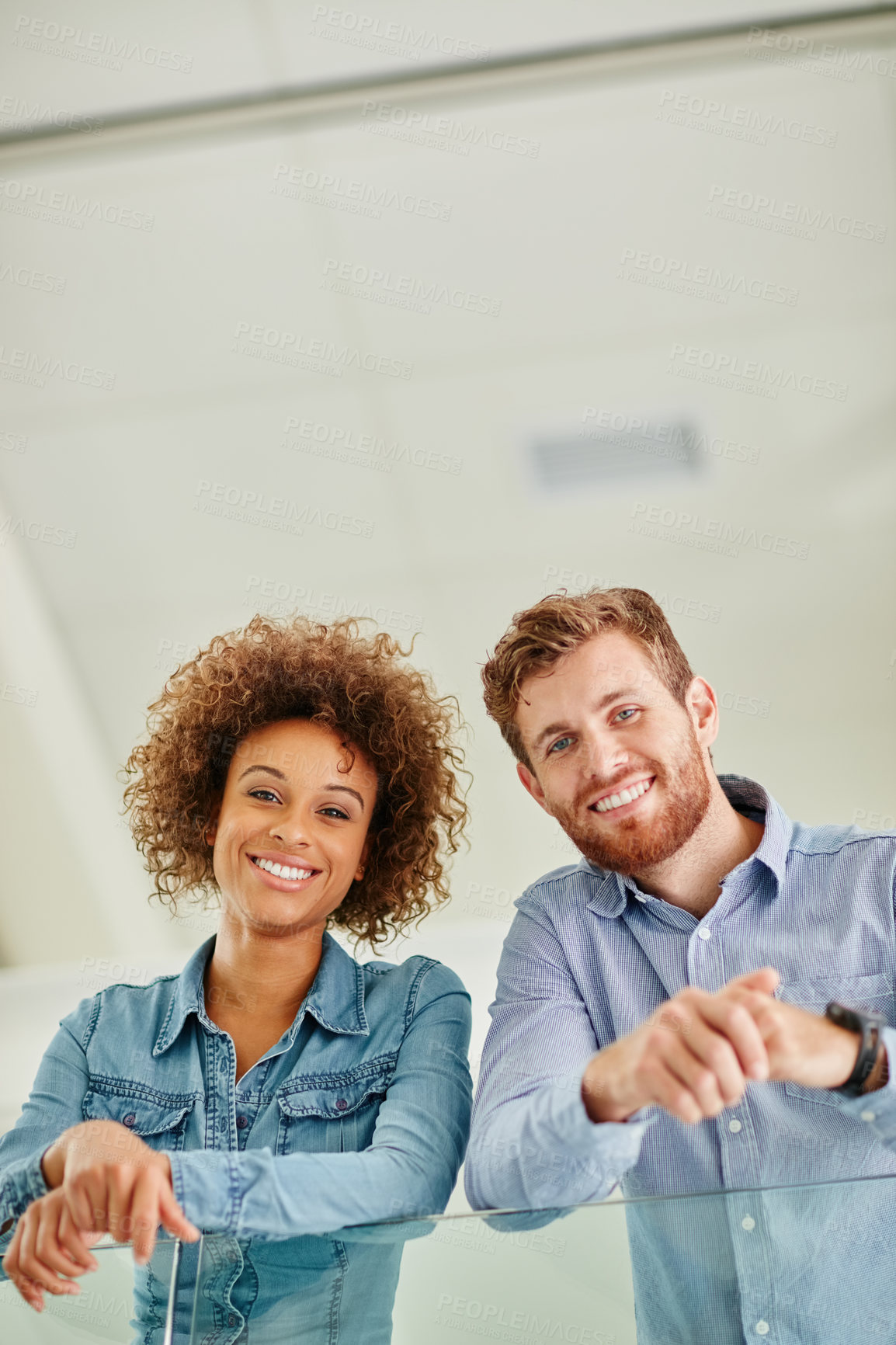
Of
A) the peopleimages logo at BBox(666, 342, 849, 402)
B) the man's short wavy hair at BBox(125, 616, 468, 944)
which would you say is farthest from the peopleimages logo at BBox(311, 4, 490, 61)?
the man's short wavy hair at BBox(125, 616, 468, 944)

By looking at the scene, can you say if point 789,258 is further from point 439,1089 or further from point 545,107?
point 439,1089

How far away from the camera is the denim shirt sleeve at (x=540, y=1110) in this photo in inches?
46.2

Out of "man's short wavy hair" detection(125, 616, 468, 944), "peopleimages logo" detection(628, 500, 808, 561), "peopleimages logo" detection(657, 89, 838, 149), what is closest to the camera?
"man's short wavy hair" detection(125, 616, 468, 944)

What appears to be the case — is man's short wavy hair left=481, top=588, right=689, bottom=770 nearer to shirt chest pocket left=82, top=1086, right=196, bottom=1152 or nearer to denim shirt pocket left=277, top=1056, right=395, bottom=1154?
denim shirt pocket left=277, top=1056, right=395, bottom=1154

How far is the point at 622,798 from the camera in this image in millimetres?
1566

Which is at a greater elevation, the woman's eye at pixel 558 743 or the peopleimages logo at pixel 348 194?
the peopleimages logo at pixel 348 194

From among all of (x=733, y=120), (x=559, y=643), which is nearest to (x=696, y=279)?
(x=733, y=120)

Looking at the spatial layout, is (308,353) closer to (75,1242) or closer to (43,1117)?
(43,1117)

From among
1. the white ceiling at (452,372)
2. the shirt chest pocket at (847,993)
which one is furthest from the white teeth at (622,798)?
the white ceiling at (452,372)

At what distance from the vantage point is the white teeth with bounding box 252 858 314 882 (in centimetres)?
166

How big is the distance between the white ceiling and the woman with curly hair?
1.02 metres

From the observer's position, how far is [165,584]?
3.32m

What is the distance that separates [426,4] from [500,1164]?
214 centimetres

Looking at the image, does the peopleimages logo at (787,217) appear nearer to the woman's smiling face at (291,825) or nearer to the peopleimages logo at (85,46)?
the peopleimages logo at (85,46)
